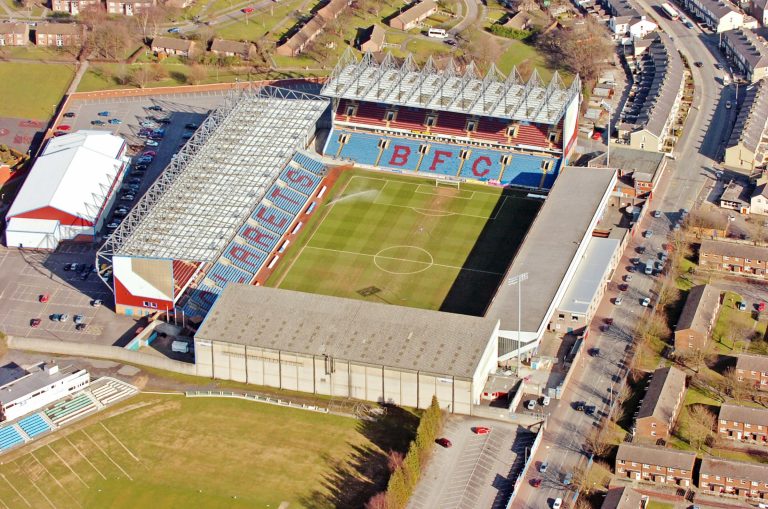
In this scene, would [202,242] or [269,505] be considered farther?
[202,242]

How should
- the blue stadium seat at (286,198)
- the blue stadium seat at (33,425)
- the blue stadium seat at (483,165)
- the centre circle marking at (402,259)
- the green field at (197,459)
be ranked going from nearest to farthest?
the green field at (197,459), the blue stadium seat at (33,425), the centre circle marking at (402,259), the blue stadium seat at (286,198), the blue stadium seat at (483,165)

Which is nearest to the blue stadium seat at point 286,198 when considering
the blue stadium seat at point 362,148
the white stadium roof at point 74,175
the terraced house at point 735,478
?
the blue stadium seat at point 362,148

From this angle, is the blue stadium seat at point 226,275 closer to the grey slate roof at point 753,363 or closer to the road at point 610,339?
the road at point 610,339

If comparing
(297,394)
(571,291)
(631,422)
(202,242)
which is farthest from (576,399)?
(202,242)

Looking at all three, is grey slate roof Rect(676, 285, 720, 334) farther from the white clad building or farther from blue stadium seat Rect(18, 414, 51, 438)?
the white clad building

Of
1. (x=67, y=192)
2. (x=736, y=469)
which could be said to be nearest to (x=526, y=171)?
(x=67, y=192)

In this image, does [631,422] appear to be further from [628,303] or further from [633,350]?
[628,303]
